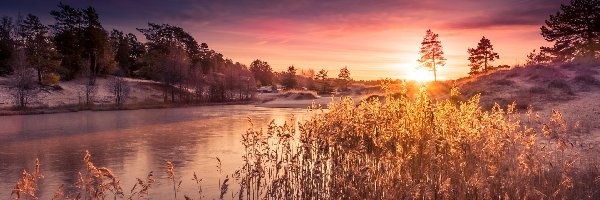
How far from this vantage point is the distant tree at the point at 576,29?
66938mm

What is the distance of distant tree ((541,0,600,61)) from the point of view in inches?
2635

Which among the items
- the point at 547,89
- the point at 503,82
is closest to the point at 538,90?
the point at 547,89

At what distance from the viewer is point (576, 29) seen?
6881 cm

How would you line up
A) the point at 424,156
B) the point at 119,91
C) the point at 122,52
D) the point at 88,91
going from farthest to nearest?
the point at 122,52, the point at 119,91, the point at 88,91, the point at 424,156

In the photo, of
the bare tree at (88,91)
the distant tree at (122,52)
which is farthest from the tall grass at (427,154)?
the distant tree at (122,52)

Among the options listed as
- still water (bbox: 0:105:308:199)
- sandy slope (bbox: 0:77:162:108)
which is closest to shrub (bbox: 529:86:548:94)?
still water (bbox: 0:105:308:199)

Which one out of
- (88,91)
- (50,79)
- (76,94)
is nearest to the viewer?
(50,79)

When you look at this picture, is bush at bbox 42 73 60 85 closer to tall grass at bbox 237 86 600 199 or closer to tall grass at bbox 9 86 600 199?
tall grass at bbox 9 86 600 199

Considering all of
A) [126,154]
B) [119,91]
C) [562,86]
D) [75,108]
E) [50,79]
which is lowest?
[126,154]

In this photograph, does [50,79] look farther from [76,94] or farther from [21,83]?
[21,83]

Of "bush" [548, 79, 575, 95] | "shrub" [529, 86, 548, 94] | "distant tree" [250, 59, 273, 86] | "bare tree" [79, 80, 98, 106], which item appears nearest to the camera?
"bush" [548, 79, 575, 95]

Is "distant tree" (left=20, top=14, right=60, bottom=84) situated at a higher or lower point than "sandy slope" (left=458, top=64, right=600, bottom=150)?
higher

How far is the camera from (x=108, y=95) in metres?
85.2

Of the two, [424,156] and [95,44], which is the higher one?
[95,44]
